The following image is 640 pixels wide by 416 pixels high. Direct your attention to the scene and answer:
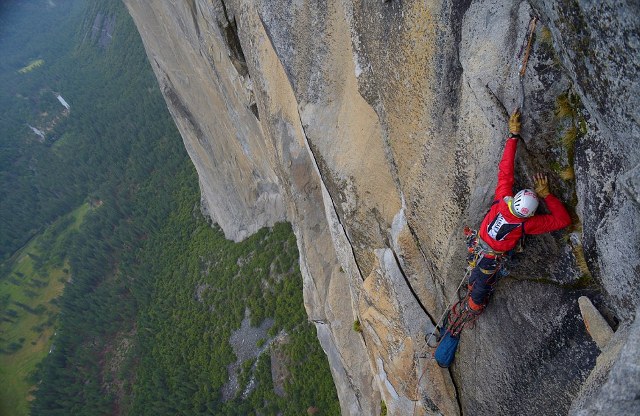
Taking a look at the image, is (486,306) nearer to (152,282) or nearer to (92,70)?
(152,282)

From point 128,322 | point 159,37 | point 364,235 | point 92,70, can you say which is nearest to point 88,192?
point 92,70

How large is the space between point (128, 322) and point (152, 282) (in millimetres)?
7711

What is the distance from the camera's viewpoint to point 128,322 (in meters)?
41.8

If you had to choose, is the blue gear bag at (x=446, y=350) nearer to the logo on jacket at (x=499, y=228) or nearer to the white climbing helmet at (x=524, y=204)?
the logo on jacket at (x=499, y=228)

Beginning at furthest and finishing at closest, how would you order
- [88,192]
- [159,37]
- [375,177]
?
[88,192], [159,37], [375,177]

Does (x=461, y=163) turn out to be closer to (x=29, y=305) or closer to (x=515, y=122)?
(x=515, y=122)

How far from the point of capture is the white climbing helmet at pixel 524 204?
3.89 metres

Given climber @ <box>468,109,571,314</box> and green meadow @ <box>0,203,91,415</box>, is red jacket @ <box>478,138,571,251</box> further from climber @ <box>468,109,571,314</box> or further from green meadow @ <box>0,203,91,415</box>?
green meadow @ <box>0,203,91,415</box>

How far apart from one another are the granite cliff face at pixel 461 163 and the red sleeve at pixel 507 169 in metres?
0.17

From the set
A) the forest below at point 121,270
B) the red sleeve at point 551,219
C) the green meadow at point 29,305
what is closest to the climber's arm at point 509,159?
the red sleeve at point 551,219

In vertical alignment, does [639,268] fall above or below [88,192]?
above

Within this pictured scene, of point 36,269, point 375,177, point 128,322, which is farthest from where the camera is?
point 36,269

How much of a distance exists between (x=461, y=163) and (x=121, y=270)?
48.3 metres

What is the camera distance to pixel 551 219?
3.91 metres
